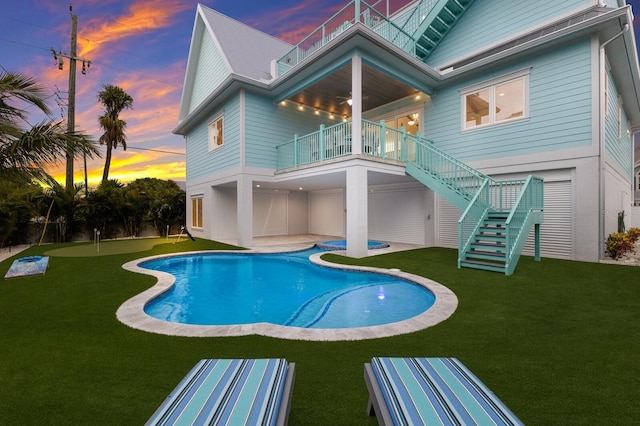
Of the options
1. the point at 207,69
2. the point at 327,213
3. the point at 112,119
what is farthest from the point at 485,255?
the point at 112,119

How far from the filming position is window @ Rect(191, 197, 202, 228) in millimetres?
15542

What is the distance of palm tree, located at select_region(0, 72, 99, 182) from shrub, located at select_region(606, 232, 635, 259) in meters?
12.1

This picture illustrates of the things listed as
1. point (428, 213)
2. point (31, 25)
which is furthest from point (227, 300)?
point (31, 25)

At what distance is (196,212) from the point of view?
15.9m

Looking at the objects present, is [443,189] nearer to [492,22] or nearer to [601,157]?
[601,157]

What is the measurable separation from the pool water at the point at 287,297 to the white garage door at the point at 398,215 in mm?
5252

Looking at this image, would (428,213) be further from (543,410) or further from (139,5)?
(139,5)

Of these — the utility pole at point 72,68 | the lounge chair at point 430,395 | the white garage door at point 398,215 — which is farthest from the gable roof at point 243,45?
the lounge chair at point 430,395

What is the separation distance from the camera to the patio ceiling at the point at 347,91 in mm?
10359

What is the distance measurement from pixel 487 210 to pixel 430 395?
288 inches

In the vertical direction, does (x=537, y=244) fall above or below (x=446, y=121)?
below

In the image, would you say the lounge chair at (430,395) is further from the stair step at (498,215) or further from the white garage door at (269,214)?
the white garage door at (269,214)

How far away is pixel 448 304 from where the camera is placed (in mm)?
4590

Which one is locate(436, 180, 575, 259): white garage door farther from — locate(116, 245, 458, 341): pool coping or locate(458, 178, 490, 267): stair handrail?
locate(116, 245, 458, 341): pool coping
